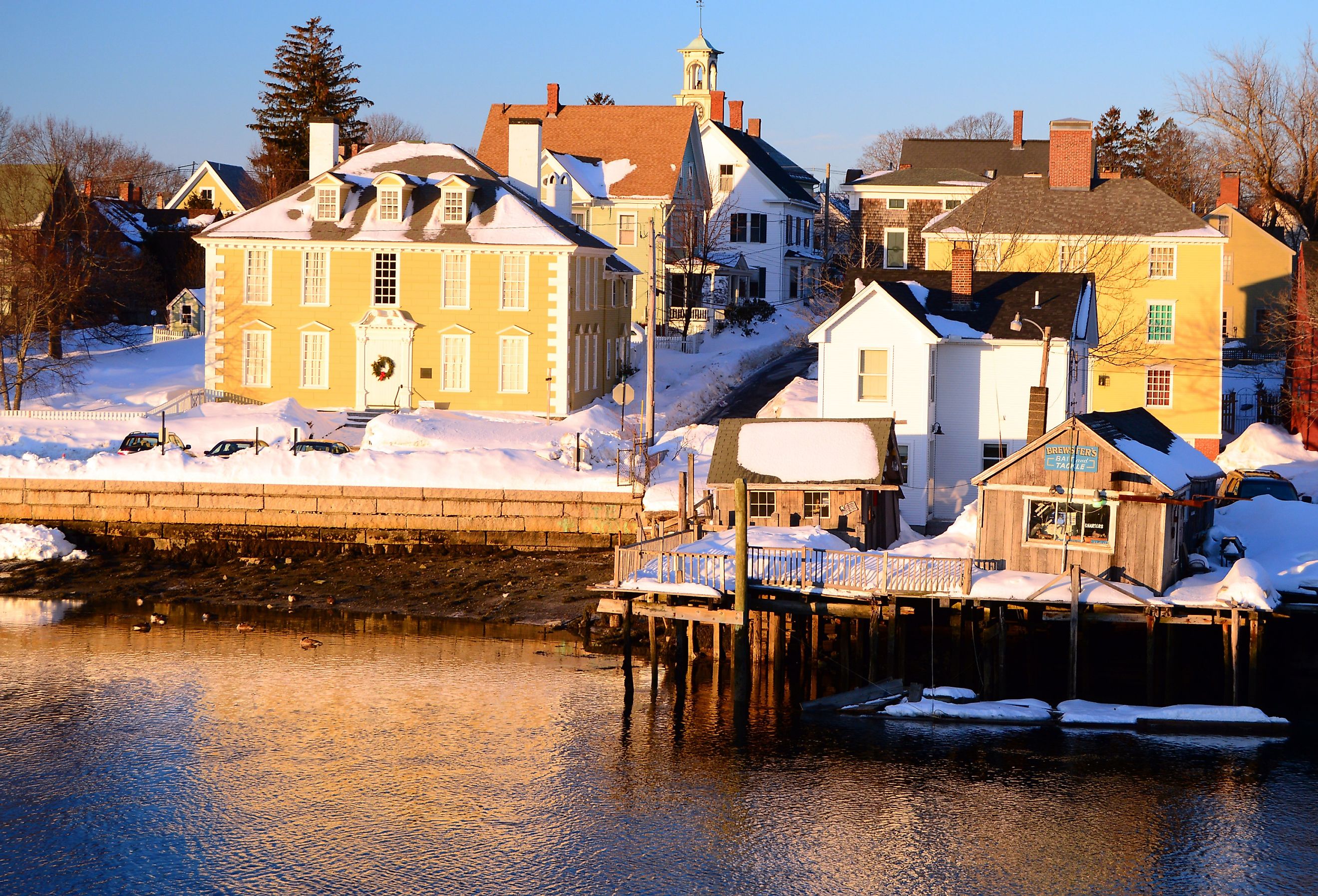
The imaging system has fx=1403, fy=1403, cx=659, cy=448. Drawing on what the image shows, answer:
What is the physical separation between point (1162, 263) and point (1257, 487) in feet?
55.1

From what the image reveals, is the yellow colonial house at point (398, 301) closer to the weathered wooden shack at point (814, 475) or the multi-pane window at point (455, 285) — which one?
the multi-pane window at point (455, 285)

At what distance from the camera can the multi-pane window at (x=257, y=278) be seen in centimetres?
5084

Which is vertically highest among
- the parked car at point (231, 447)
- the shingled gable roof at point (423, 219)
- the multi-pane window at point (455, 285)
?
the shingled gable roof at point (423, 219)

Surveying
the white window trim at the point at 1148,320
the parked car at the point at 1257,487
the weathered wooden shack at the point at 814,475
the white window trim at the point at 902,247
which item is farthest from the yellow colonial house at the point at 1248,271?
the weathered wooden shack at the point at 814,475

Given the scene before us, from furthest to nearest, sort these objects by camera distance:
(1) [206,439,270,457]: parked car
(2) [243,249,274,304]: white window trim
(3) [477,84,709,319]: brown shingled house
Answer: (3) [477,84,709,319]: brown shingled house, (2) [243,249,274,304]: white window trim, (1) [206,439,270,457]: parked car

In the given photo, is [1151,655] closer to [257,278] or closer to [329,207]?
[329,207]

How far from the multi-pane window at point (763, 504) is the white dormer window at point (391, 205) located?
23.4 meters

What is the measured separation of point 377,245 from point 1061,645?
30559 millimetres

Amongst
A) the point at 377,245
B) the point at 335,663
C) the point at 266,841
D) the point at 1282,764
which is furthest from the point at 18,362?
the point at 1282,764

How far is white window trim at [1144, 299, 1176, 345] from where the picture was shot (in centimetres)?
5131

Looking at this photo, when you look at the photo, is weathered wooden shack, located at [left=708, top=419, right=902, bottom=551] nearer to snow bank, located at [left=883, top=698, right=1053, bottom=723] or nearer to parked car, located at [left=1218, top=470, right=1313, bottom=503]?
snow bank, located at [left=883, top=698, right=1053, bottom=723]

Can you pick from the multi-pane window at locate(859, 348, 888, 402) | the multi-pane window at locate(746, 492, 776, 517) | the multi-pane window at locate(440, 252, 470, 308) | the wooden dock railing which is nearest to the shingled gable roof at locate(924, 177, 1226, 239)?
the multi-pane window at locate(859, 348, 888, 402)

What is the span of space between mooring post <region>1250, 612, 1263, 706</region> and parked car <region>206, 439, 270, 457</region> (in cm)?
2869

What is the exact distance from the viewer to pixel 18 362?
2037 inches
